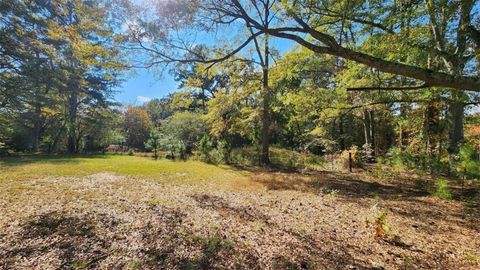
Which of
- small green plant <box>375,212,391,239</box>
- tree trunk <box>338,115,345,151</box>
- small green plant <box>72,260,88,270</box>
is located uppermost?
tree trunk <box>338,115,345,151</box>

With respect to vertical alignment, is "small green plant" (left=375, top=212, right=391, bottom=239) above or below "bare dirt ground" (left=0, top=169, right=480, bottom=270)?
above

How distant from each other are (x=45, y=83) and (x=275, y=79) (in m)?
13.0

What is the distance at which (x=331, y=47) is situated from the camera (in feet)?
11.4

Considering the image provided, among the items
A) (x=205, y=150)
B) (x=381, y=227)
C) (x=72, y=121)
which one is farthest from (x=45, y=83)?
(x=381, y=227)

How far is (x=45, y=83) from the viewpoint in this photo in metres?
14.6

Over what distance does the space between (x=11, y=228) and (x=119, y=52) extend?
158 inches

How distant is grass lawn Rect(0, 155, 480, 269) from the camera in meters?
2.76

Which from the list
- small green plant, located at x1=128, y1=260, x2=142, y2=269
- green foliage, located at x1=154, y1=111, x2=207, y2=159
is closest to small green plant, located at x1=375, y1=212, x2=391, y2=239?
small green plant, located at x1=128, y1=260, x2=142, y2=269

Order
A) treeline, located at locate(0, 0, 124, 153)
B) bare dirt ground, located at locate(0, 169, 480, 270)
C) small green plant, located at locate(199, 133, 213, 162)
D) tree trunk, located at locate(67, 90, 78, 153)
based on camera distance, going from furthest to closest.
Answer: tree trunk, located at locate(67, 90, 78, 153) → small green plant, located at locate(199, 133, 213, 162) → treeline, located at locate(0, 0, 124, 153) → bare dirt ground, located at locate(0, 169, 480, 270)

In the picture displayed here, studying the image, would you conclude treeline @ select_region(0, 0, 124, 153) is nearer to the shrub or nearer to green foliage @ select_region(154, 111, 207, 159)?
green foliage @ select_region(154, 111, 207, 159)

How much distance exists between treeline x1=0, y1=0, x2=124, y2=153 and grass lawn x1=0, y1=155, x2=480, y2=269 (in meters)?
6.87

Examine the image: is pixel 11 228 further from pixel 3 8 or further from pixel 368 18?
pixel 3 8

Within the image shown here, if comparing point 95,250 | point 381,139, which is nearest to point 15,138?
point 95,250

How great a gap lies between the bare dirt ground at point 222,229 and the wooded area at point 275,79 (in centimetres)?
27
